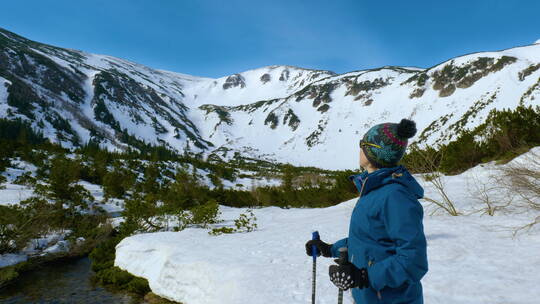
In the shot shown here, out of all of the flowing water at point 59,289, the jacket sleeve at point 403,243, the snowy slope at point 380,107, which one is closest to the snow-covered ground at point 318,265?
the flowing water at point 59,289

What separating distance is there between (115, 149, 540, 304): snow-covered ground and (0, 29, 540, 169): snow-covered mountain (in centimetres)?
4497

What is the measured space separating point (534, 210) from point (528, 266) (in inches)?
117

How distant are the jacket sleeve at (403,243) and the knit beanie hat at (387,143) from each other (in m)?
0.28

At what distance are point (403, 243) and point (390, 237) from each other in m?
0.08

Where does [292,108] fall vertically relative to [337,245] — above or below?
above

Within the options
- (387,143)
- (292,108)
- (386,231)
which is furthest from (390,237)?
(292,108)

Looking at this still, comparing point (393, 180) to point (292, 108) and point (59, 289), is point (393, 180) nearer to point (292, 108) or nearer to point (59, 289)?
point (59, 289)

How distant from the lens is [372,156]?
6.11 feet

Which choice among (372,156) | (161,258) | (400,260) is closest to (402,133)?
(372,156)

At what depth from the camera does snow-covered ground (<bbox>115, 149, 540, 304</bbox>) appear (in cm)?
418

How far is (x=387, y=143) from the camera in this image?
5.92ft

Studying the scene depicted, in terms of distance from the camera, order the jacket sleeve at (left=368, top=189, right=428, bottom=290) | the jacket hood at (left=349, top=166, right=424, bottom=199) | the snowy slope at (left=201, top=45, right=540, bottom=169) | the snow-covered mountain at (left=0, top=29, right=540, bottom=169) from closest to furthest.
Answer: the jacket sleeve at (left=368, top=189, right=428, bottom=290), the jacket hood at (left=349, top=166, right=424, bottom=199), the snowy slope at (left=201, top=45, right=540, bottom=169), the snow-covered mountain at (left=0, top=29, right=540, bottom=169)

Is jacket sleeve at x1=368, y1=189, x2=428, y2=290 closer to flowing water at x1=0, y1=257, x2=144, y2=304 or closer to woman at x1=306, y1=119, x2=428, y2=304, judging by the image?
woman at x1=306, y1=119, x2=428, y2=304

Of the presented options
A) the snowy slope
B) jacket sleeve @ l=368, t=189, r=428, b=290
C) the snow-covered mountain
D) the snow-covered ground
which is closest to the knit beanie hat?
jacket sleeve @ l=368, t=189, r=428, b=290
